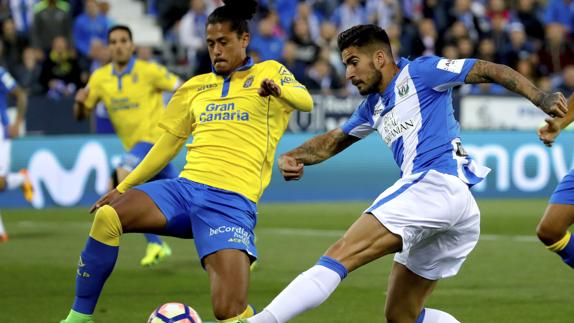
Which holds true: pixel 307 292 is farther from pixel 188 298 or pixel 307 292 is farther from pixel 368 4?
pixel 368 4

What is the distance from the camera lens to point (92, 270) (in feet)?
24.5

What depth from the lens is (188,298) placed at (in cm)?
962

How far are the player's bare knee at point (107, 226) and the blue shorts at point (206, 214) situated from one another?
0.94 feet

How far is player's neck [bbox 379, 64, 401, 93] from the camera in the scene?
6.88 meters

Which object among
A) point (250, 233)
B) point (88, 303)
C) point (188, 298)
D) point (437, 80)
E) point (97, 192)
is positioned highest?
point (437, 80)

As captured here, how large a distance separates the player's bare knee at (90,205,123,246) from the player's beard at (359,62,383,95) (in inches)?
70.8

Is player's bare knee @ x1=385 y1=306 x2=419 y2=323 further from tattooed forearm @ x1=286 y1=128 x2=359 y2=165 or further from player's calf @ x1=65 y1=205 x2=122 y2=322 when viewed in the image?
player's calf @ x1=65 y1=205 x2=122 y2=322

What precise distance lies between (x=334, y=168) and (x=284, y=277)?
25.5 ft

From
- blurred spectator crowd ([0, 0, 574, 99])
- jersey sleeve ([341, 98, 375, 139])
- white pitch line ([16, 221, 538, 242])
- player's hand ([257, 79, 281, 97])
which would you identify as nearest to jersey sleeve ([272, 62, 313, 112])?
player's hand ([257, 79, 281, 97])

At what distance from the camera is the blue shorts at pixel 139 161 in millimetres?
12047

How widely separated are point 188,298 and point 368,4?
52.2ft

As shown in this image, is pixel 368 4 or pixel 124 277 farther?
pixel 368 4

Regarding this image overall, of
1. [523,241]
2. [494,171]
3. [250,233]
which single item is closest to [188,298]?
[250,233]

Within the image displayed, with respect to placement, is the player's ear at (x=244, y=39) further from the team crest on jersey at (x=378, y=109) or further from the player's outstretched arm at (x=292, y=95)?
the team crest on jersey at (x=378, y=109)
